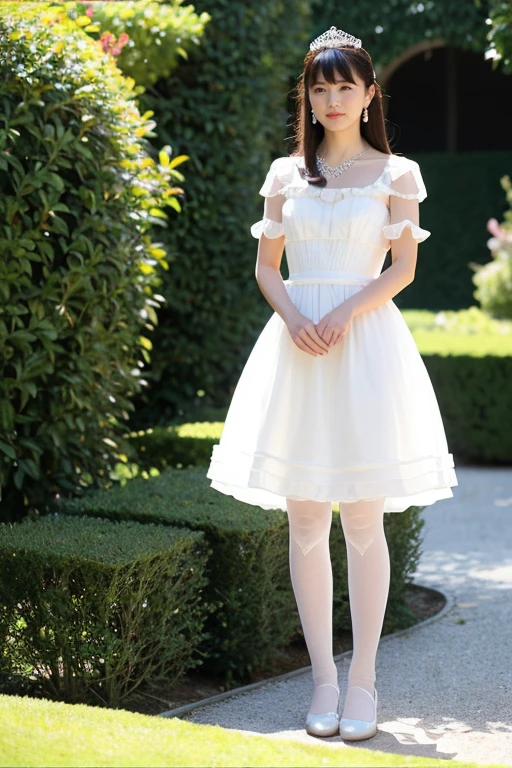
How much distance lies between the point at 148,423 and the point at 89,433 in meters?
2.19

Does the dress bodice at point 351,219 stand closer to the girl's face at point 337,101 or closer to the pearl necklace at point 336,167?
the pearl necklace at point 336,167

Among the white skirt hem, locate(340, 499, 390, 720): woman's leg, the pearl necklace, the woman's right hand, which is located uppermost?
the pearl necklace

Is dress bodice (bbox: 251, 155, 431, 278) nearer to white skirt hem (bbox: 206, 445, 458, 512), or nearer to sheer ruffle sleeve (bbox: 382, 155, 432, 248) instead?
sheer ruffle sleeve (bbox: 382, 155, 432, 248)

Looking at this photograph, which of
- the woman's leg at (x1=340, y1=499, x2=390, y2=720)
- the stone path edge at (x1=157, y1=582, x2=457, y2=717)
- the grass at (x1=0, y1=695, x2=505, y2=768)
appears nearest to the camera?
the grass at (x1=0, y1=695, x2=505, y2=768)

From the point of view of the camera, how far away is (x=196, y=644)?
11.6 feet

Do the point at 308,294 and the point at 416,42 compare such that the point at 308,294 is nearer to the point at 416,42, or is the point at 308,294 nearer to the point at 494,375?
the point at 494,375

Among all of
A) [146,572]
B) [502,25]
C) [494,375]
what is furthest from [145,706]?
[494,375]

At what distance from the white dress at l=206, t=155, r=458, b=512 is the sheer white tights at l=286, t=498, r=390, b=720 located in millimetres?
130

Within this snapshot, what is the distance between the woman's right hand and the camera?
9.91ft

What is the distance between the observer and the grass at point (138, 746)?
2.43 meters

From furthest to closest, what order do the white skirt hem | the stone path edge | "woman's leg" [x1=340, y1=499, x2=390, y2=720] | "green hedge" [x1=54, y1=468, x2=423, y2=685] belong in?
"green hedge" [x1=54, y1=468, x2=423, y2=685] < the stone path edge < "woman's leg" [x1=340, y1=499, x2=390, y2=720] < the white skirt hem

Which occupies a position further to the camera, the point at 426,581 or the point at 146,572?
the point at 426,581

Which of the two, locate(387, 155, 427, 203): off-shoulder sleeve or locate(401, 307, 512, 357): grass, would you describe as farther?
locate(401, 307, 512, 357): grass

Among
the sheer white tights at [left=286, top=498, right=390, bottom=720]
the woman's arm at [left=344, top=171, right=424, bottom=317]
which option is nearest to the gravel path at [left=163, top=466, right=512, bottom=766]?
the sheer white tights at [left=286, top=498, right=390, bottom=720]
